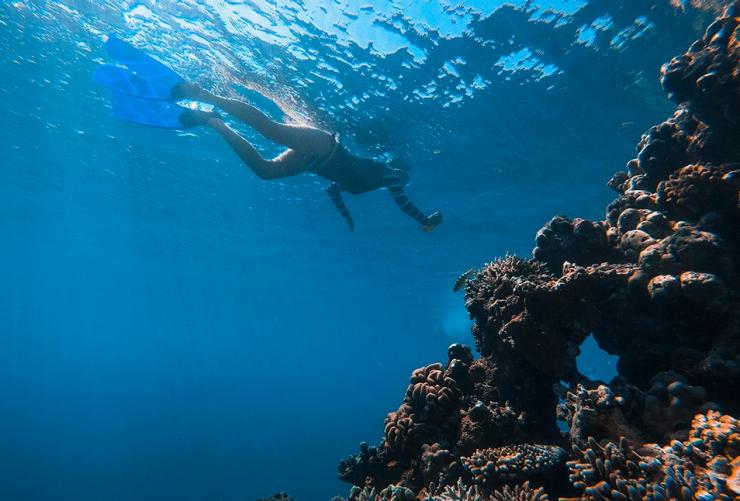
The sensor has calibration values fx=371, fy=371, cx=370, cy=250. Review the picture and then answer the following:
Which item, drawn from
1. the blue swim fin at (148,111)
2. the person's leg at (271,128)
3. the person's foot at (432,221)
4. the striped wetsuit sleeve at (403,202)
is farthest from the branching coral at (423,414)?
the blue swim fin at (148,111)

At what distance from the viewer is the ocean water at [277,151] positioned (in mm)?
11664

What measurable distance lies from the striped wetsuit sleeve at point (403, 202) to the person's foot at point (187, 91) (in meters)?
4.94

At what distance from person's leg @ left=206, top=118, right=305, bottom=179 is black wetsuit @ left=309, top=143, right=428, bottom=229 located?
441 mm

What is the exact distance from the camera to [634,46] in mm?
11664

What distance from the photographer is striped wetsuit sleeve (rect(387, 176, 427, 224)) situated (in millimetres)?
8904

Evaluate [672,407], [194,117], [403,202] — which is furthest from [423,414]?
[194,117]

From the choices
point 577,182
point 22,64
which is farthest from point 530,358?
point 22,64

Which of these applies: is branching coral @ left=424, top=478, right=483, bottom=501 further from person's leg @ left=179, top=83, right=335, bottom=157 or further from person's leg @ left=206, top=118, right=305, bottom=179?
person's leg @ left=179, top=83, right=335, bottom=157

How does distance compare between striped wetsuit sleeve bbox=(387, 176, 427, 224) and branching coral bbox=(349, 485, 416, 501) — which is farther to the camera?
striped wetsuit sleeve bbox=(387, 176, 427, 224)

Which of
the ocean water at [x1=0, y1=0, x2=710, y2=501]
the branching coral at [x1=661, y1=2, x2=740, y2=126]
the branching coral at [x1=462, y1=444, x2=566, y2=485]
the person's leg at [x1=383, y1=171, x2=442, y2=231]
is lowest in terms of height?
the branching coral at [x1=462, y1=444, x2=566, y2=485]

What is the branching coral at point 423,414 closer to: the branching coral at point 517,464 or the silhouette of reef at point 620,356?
the silhouette of reef at point 620,356

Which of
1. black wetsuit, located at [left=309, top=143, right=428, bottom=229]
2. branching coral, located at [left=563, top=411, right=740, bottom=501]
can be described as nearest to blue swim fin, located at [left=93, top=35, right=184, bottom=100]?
black wetsuit, located at [left=309, top=143, right=428, bottom=229]

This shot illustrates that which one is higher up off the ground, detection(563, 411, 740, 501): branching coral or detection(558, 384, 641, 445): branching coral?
detection(558, 384, 641, 445): branching coral

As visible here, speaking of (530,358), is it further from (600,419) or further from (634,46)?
(634,46)
